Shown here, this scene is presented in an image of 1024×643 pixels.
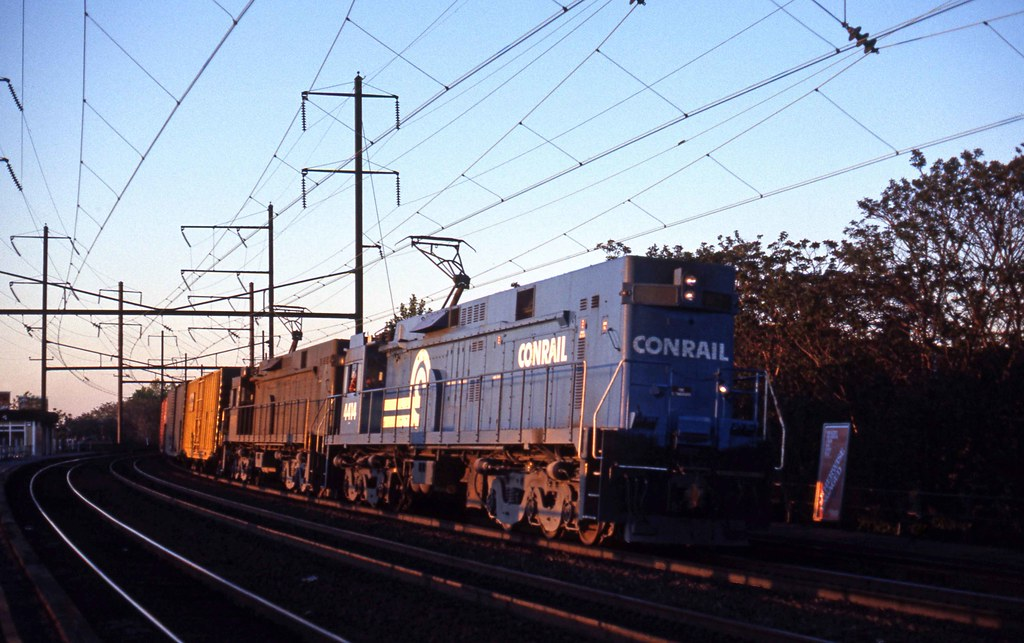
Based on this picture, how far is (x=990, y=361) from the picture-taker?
730 inches

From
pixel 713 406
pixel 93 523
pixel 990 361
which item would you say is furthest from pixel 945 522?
pixel 93 523

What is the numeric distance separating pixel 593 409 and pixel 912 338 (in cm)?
1177

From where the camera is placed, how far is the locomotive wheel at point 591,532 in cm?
1333

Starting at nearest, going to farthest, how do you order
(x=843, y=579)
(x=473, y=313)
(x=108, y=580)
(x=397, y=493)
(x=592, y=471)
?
(x=843, y=579), (x=108, y=580), (x=592, y=471), (x=473, y=313), (x=397, y=493)

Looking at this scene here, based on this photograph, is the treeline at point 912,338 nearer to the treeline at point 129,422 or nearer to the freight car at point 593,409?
the freight car at point 593,409

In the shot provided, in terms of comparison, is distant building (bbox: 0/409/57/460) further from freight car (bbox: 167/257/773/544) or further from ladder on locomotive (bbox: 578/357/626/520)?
ladder on locomotive (bbox: 578/357/626/520)

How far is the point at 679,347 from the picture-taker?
13.4 meters

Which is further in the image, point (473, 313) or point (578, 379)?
point (473, 313)

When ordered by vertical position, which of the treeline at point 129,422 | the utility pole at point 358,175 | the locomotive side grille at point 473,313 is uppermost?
the utility pole at point 358,175

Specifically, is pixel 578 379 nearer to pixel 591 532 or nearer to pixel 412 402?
pixel 591 532

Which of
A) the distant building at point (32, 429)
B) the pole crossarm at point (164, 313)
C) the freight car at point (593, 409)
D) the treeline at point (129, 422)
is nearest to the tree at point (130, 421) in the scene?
the treeline at point (129, 422)

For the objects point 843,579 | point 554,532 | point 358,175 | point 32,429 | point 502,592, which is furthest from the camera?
point 32,429

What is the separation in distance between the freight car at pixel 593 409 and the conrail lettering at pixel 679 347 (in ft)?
0.05

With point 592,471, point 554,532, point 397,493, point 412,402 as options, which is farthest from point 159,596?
point 397,493
